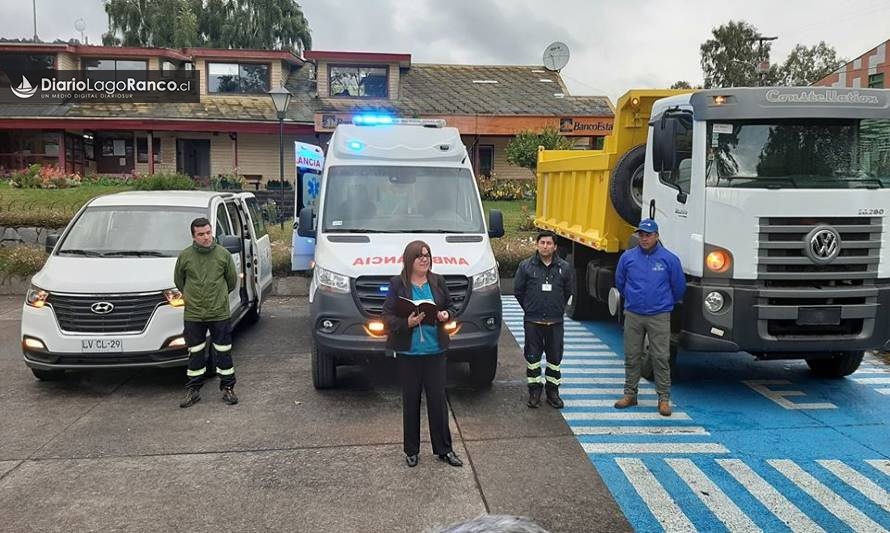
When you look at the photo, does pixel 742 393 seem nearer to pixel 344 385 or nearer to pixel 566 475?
pixel 566 475

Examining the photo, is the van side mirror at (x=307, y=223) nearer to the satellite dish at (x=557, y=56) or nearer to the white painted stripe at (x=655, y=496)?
the white painted stripe at (x=655, y=496)

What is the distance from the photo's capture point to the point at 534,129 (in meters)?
24.4

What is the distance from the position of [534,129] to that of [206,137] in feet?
45.9

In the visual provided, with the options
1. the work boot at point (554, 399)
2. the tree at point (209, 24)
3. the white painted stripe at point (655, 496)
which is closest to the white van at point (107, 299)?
the work boot at point (554, 399)

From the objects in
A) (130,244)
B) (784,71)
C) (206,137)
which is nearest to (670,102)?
(130,244)

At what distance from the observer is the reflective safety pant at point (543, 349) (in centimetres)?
624

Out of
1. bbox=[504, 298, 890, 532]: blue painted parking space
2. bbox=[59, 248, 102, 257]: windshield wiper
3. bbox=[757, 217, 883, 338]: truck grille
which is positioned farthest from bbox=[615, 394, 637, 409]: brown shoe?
bbox=[59, 248, 102, 257]: windshield wiper

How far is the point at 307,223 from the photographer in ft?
23.9

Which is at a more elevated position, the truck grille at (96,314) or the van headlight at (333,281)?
the van headlight at (333,281)

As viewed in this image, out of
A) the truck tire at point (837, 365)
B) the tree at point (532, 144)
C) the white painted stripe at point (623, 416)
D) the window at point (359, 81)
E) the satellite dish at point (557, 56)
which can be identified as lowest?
the white painted stripe at point (623, 416)

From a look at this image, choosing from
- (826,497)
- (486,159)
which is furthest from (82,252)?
Answer: (486,159)

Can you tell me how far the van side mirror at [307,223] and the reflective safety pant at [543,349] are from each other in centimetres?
257

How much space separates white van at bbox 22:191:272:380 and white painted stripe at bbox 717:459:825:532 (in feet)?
16.2

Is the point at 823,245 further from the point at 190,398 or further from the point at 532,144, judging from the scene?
the point at 532,144
